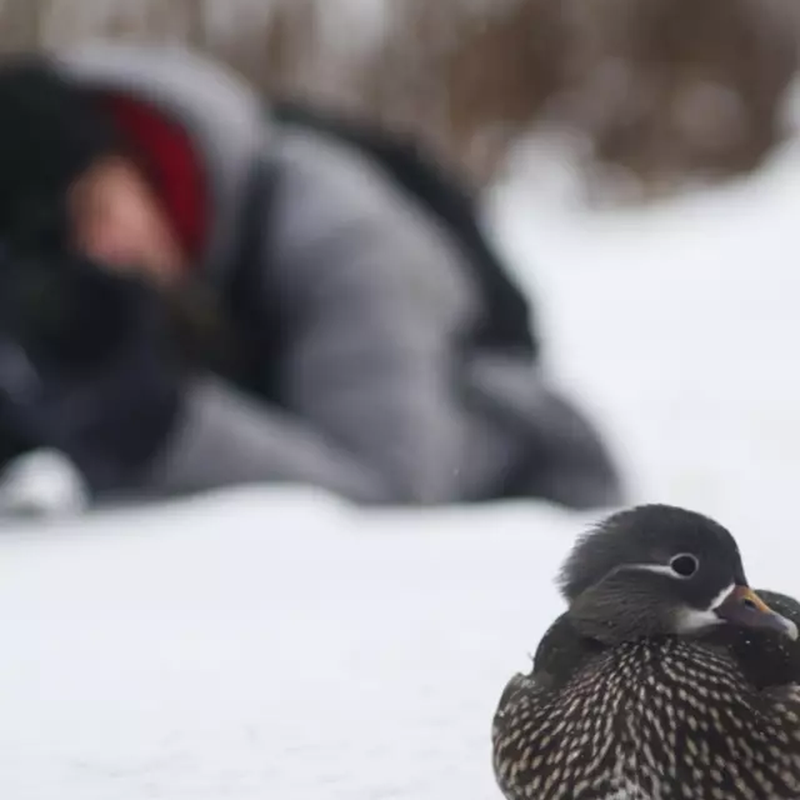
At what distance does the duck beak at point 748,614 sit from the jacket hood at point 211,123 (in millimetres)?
2003

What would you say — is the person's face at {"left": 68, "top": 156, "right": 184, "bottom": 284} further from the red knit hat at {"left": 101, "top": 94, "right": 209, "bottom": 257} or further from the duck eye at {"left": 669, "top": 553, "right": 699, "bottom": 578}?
the duck eye at {"left": 669, "top": 553, "right": 699, "bottom": 578}

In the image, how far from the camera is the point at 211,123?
2648 millimetres

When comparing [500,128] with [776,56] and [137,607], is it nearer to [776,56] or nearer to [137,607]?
[776,56]

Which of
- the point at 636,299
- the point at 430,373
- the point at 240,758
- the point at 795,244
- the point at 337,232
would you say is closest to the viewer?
the point at 240,758

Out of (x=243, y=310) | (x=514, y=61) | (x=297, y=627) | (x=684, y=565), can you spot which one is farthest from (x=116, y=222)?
(x=514, y=61)

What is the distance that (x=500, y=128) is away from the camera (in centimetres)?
560

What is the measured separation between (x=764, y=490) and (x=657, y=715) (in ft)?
2.16

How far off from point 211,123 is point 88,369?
74 cm

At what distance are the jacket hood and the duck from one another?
6.46 feet

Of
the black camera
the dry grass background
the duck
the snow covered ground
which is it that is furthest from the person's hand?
the dry grass background

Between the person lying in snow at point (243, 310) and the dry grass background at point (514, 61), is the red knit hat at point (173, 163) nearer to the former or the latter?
the person lying in snow at point (243, 310)

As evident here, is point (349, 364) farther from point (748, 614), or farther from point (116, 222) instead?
point (748, 614)

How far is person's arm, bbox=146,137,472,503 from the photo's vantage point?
81.2 inches

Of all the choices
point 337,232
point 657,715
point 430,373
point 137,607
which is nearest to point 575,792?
point 657,715
